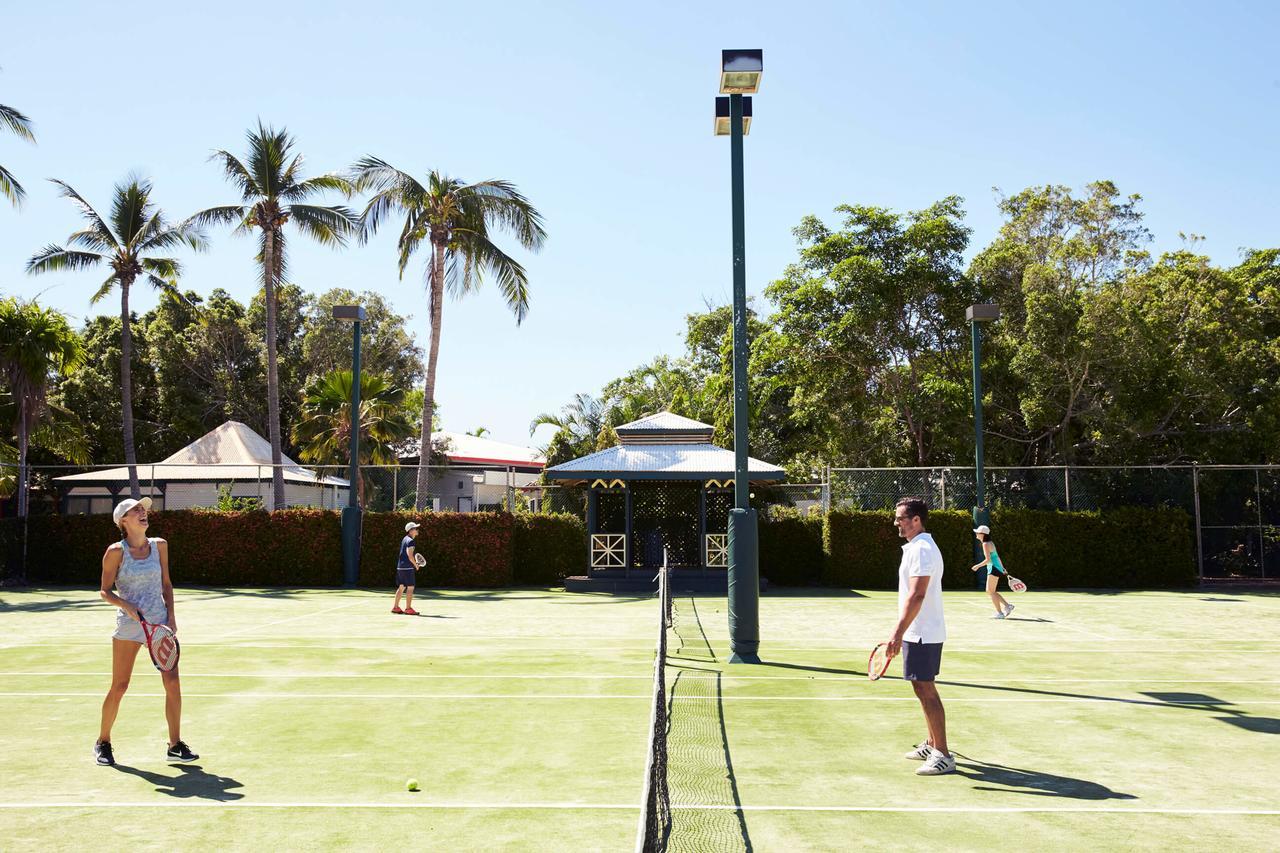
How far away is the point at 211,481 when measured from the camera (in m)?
Answer: 33.5

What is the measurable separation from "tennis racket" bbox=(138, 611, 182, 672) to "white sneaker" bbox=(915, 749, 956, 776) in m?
5.03

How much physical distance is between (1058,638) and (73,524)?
2320 cm

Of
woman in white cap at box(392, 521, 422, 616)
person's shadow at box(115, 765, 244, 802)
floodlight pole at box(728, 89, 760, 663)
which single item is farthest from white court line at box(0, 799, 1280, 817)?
woman in white cap at box(392, 521, 422, 616)

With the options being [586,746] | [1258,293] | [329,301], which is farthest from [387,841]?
[329,301]

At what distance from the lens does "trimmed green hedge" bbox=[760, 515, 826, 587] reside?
26141 millimetres

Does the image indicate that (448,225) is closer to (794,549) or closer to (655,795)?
(794,549)

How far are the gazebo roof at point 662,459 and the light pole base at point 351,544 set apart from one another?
4.94m

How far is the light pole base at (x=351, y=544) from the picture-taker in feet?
80.4

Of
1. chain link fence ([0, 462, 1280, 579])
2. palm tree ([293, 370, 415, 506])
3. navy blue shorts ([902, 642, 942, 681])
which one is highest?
palm tree ([293, 370, 415, 506])

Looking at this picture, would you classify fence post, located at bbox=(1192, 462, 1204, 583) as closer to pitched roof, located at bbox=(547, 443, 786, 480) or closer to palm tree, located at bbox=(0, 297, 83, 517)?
pitched roof, located at bbox=(547, 443, 786, 480)

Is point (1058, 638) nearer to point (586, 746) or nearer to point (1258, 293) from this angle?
point (586, 746)

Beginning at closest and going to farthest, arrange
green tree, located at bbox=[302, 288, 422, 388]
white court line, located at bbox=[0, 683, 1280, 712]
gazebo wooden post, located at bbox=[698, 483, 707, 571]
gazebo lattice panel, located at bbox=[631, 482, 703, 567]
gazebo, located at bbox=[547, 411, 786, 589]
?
white court line, located at bbox=[0, 683, 1280, 712]
gazebo, located at bbox=[547, 411, 786, 589]
gazebo wooden post, located at bbox=[698, 483, 707, 571]
gazebo lattice panel, located at bbox=[631, 482, 703, 567]
green tree, located at bbox=[302, 288, 422, 388]

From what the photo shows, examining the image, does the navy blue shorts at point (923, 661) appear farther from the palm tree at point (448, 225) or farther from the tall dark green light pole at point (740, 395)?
the palm tree at point (448, 225)

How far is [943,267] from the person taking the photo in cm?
2897
